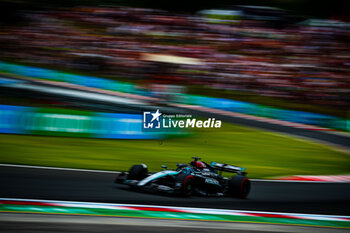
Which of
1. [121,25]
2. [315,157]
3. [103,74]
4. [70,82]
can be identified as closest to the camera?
[315,157]

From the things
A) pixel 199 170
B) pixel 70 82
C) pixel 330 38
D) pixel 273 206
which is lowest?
pixel 273 206

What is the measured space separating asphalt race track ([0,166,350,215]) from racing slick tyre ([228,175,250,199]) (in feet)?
0.34

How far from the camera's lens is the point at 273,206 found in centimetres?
604

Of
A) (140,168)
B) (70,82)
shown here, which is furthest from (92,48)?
(140,168)

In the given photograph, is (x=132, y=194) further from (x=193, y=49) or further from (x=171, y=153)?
(x=193, y=49)

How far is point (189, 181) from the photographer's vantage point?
18.6ft

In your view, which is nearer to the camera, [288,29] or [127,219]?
[127,219]

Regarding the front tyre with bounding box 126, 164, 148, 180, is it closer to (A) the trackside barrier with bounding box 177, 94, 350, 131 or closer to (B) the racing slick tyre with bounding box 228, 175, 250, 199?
(B) the racing slick tyre with bounding box 228, 175, 250, 199

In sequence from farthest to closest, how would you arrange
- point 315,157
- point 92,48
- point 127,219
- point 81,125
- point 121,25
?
point 121,25 → point 92,48 → point 315,157 → point 81,125 → point 127,219

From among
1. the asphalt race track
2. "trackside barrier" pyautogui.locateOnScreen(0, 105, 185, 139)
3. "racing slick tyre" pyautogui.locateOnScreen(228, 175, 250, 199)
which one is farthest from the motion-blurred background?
"racing slick tyre" pyautogui.locateOnScreen(228, 175, 250, 199)

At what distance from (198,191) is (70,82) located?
329 inches

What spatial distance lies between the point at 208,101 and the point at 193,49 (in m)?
3.97

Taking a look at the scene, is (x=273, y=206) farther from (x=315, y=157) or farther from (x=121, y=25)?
(x=121, y=25)

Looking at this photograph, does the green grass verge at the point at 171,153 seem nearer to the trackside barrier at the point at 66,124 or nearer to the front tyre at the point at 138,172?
the trackside barrier at the point at 66,124
